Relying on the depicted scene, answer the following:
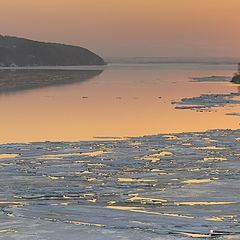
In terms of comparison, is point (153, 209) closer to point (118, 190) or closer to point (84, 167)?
point (118, 190)

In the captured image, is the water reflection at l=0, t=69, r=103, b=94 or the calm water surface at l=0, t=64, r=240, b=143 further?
the water reflection at l=0, t=69, r=103, b=94

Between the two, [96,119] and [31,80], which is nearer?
[96,119]

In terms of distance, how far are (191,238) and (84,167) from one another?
6.20m

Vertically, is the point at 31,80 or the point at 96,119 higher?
the point at 31,80

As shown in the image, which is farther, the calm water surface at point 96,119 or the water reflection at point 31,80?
the water reflection at point 31,80

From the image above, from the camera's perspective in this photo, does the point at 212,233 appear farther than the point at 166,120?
No

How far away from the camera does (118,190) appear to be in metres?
11.6

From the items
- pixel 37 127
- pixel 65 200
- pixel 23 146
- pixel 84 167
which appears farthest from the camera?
pixel 37 127

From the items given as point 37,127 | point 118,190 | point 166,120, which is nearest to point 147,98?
point 166,120

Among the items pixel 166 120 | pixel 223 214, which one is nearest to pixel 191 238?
pixel 223 214

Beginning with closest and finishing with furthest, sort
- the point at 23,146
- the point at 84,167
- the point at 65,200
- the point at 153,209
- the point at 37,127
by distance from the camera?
the point at 153,209, the point at 65,200, the point at 84,167, the point at 23,146, the point at 37,127

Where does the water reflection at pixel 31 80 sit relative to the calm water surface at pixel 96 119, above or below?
above

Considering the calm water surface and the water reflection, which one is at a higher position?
the water reflection

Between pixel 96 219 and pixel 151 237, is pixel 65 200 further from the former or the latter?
pixel 151 237
